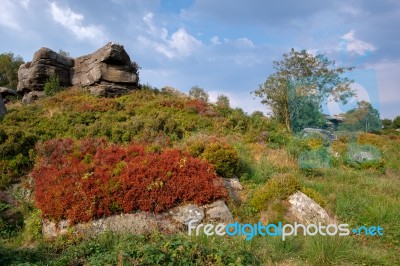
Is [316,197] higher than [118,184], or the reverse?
[118,184]

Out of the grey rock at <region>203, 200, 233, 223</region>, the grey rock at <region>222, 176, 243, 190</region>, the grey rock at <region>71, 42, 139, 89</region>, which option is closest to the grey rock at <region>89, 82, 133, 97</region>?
the grey rock at <region>71, 42, 139, 89</region>

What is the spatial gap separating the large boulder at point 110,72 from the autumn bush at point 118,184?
13102 millimetres

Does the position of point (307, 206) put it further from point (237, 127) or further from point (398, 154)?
point (398, 154)

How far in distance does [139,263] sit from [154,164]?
3422 millimetres

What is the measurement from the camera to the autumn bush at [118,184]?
6656mm

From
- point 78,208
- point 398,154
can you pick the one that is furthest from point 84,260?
point 398,154

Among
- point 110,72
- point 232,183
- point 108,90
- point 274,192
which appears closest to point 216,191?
point 232,183

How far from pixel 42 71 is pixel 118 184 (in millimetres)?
18647

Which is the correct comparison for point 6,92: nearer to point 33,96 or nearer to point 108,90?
point 33,96

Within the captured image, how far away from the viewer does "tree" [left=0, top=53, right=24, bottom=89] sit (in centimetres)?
3503

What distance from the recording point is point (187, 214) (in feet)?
22.3

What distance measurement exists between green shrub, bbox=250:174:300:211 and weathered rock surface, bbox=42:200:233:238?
73cm

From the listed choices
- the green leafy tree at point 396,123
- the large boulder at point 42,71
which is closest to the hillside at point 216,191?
the large boulder at point 42,71

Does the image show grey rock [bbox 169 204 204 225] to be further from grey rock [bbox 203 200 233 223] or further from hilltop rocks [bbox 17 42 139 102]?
hilltop rocks [bbox 17 42 139 102]
